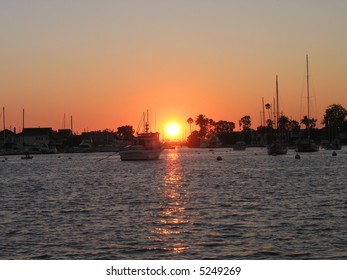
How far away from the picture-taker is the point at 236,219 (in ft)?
112

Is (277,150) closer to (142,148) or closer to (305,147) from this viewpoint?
(305,147)

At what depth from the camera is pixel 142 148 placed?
413 ft

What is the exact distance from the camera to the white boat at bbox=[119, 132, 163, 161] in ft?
413

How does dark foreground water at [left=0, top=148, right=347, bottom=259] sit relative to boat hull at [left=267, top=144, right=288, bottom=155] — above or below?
below

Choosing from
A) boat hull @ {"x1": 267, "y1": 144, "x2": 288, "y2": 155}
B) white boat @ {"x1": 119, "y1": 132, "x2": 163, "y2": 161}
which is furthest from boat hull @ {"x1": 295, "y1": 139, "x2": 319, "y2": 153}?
white boat @ {"x1": 119, "y1": 132, "x2": 163, "y2": 161}

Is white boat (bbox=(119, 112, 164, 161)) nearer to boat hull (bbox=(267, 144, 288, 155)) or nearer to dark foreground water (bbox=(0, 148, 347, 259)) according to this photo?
boat hull (bbox=(267, 144, 288, 155))

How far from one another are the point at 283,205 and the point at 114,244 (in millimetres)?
16051

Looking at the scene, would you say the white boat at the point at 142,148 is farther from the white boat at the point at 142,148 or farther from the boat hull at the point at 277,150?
the boat hull at the point at 277,150

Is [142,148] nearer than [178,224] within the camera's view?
No

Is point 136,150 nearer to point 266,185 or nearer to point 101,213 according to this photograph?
point 266,185

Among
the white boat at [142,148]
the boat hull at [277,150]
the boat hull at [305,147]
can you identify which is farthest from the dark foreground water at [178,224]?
the boat hull at [305,147]

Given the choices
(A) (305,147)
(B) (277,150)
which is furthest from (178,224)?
(A) (305,147)

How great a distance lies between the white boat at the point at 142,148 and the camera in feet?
413

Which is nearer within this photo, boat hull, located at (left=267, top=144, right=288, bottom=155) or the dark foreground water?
the dark foreground water
